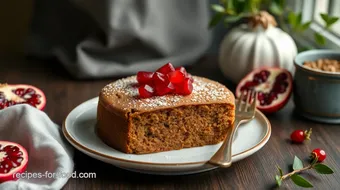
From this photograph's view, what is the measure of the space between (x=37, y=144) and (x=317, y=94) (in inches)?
33.8

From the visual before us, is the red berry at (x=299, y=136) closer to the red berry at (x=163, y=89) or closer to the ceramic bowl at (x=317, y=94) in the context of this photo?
the ceramic bowl at (x=317, y=94)

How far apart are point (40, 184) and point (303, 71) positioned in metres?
0.88

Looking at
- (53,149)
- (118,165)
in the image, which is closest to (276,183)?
(118,165)

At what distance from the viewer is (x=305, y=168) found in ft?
4.58

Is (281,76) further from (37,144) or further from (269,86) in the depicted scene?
(37,144)

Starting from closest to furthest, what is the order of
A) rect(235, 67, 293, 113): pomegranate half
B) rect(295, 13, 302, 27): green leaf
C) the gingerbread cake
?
the gingerbread cake, rect(235, 67, 293, 113): pomegranate half, rect(295, 13, 302, 27): green leaf

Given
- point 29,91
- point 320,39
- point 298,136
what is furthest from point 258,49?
point 29,91

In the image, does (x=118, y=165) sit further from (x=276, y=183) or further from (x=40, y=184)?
(x=276, y=183)

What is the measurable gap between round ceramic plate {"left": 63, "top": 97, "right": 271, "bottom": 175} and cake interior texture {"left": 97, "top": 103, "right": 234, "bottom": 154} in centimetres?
2

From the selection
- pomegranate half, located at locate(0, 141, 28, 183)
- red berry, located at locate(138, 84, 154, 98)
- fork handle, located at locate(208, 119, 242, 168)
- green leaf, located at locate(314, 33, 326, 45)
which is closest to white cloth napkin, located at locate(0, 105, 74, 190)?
pomegranate half, located at locate(0, 141, 28, 183)

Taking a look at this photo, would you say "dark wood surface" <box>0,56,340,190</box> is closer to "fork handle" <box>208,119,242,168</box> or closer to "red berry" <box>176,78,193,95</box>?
"fork handle" <box>208,119,242,168</box>

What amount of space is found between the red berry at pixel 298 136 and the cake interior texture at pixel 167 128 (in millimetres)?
220

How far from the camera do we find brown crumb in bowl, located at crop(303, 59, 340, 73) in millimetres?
1698

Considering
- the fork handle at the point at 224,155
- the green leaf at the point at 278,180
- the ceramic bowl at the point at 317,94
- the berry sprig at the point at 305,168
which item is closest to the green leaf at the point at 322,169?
the berry sprig at the point at 305,168
